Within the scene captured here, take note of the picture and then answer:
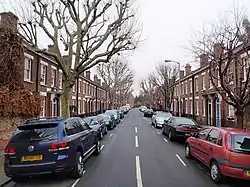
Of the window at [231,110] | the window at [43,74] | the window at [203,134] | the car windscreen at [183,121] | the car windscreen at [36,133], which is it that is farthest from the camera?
the window at [43,74]

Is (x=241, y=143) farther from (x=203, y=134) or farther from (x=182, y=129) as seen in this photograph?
(x=182, y=129)

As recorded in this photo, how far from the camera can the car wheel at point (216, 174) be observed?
7722mm

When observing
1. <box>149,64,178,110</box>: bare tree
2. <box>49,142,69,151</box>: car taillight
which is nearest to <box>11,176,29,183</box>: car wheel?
<box>49,142,69,151</box>: car taillight

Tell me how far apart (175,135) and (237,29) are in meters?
6.82

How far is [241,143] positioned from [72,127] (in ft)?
16.6

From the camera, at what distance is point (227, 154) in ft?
24.5

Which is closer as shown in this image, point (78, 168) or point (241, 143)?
point (241, 143)

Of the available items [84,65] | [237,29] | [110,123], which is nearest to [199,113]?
[110,123]

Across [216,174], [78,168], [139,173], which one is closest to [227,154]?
[216,174]

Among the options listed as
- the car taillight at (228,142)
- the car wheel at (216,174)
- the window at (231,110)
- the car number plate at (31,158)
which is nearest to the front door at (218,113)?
the window at (231,110)

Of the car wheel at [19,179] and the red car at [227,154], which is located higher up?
the red car at [227,154]

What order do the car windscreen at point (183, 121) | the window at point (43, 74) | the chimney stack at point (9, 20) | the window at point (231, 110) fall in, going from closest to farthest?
the car windscreen at point (183, 121), the chimney stack at point (9, 20), the window at point (231, 110), the window at point (43, 74)

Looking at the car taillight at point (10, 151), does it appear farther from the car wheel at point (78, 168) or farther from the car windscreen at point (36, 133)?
the car wheel at point (78, 168)

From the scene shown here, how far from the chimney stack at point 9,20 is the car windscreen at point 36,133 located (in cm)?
1116
